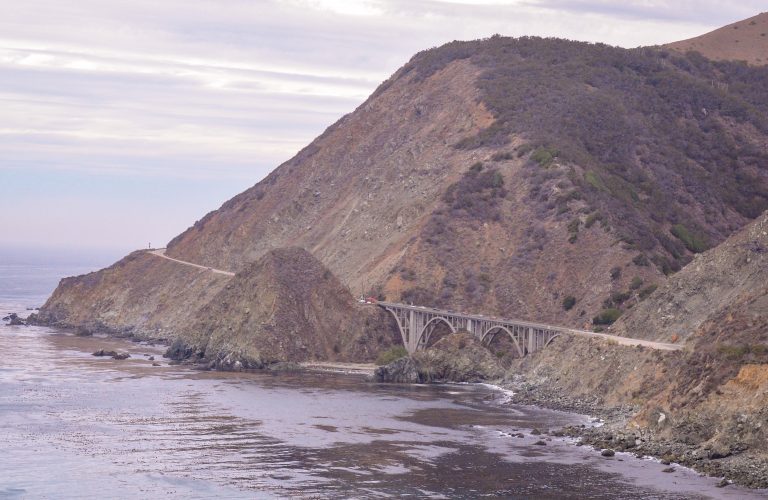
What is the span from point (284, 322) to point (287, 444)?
147 ft

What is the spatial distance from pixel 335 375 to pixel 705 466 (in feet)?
164

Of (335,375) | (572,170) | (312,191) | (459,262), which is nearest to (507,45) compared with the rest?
(312,191)

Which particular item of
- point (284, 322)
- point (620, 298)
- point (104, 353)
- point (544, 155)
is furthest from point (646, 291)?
point (104, 353)

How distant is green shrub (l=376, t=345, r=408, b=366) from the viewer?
114375mm

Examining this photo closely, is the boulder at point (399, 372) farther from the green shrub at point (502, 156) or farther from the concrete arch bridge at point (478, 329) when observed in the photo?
the green shrub at point (502, 156)

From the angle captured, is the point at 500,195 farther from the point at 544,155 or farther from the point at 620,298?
the point at 620,298

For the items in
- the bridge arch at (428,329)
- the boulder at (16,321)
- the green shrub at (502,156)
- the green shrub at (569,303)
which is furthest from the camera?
the boulder at (16,321)

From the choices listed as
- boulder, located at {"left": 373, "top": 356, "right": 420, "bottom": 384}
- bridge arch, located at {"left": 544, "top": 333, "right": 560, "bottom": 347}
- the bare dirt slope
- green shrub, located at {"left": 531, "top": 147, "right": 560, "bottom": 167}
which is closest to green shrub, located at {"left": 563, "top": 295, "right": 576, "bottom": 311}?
bridge arch, located at {"left": 544, "top": 333, "right": 560, "bottom": 347}

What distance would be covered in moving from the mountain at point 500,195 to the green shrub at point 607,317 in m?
0.38

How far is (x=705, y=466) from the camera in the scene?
66.4 meters

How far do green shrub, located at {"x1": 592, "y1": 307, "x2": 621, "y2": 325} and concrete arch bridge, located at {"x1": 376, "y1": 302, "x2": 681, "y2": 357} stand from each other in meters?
5.99

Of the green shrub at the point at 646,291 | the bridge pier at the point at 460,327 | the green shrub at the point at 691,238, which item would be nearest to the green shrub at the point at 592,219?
the green shrub at the point at 691,238

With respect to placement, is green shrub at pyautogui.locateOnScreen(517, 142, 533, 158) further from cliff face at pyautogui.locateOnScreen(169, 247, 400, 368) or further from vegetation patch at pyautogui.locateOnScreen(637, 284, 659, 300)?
vegetation patch at pyautogui.locateOnScreen(637, 284, 659, 300)

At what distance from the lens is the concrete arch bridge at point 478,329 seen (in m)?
103
